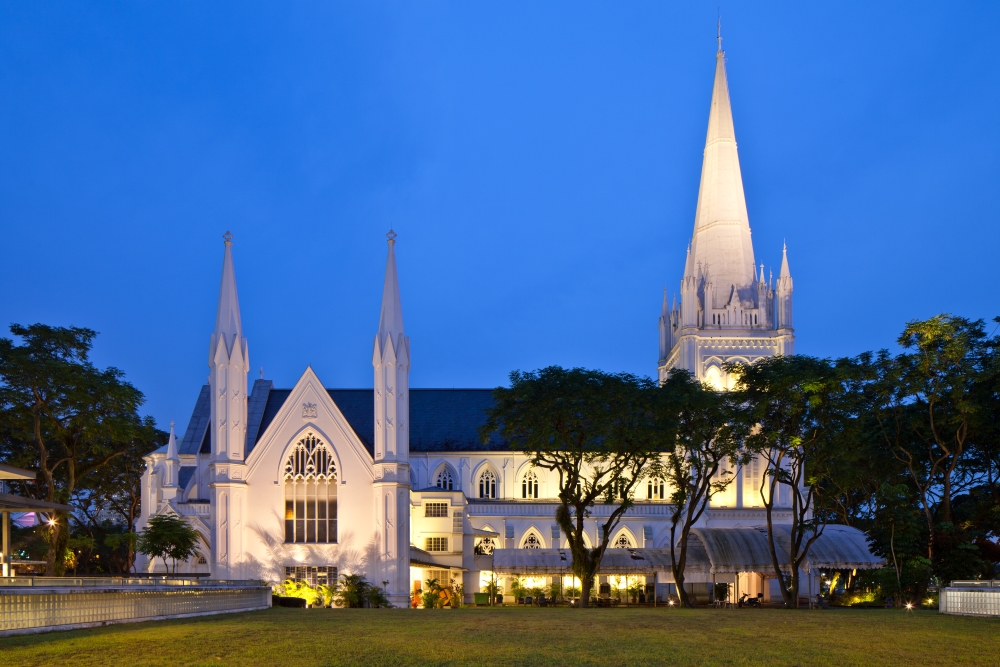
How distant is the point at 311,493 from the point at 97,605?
33.6 meters

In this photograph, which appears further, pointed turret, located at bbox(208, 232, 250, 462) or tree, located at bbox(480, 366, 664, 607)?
pointed turret, located at bbox(208, 232, 250, 462)

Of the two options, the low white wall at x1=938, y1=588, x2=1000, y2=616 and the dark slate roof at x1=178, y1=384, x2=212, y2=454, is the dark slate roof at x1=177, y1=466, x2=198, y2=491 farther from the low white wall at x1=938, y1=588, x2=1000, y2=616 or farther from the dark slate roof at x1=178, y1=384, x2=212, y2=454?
the low white wall at x1=938, y1=588, x2=1000, y2=616

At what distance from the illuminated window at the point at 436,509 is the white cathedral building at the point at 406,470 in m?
0.10

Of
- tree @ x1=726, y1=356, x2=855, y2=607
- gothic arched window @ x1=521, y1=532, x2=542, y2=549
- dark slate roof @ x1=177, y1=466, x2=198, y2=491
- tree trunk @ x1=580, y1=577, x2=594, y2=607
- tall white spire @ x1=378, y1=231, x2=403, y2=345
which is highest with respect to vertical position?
tall white spire @ x1=378, y1=231, x2=403, y2=345

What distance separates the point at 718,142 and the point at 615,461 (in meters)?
47.9

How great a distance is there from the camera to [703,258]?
89125 millimetres

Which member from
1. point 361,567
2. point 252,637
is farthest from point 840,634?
point 361,567

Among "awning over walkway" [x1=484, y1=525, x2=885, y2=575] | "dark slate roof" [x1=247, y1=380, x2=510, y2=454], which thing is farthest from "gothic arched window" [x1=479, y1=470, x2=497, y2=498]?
"awning over walkway" [x1=484, y1=525, x2=885, y2=575]

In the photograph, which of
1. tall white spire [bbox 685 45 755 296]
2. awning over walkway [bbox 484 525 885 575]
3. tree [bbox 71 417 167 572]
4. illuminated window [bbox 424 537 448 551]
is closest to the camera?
awning over walkway [bbox 484 525 885 575]

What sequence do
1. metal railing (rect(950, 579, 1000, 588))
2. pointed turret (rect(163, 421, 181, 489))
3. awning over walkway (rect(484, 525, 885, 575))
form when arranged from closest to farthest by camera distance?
metal railing (rect(950, 579, 1000, 588)) < awning over walkway (rect(484, 525, 885, 575)) < pointed turret (rect(163, 421, 181, 489))

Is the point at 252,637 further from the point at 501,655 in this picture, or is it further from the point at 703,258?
the point at 703,258

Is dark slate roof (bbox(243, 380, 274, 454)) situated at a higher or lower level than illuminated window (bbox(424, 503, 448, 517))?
higher

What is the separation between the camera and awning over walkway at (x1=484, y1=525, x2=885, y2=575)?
5756cm

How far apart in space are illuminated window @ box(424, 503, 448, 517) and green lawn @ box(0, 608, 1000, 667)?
1658 inches
